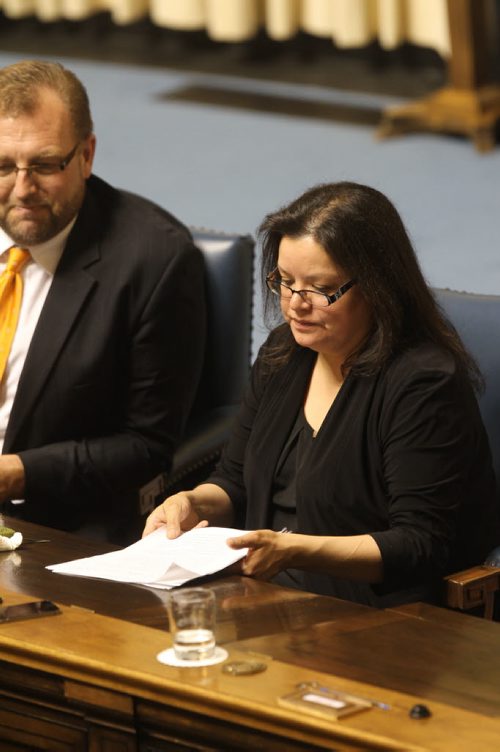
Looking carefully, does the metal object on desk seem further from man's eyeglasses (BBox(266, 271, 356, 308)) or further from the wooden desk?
man's eyeglasses (BBox(266, 271, 356, 308))

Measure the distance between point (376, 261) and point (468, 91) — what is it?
4615 millimetres

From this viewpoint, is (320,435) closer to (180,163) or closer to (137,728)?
(137,728)

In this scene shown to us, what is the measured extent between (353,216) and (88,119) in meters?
0.85

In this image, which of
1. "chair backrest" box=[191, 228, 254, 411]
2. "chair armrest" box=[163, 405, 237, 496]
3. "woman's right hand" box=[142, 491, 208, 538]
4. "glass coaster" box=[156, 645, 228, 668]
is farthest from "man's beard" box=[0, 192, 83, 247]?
"glass coaster" box=[156, 645, 228, 668]

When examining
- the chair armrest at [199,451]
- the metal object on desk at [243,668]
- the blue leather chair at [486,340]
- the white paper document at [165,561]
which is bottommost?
the chair armrest at [199,451]

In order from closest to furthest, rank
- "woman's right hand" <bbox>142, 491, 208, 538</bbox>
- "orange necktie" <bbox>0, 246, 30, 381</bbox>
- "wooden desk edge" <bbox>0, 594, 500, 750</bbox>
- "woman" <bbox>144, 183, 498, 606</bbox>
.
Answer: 1. "wooden desk edge" <bbox>0, 594, 500, 750</bbox>
2. "woman" <bbox>144, 183, 498, 606</bbox>
3. "woman's right hand" <bbox>142, 491, 208, 538</bbox>
4. "orange necktie" <bbox>0, 246, 30, 381</bbox>

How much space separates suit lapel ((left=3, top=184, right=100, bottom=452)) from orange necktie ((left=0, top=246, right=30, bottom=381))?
0.22 feet

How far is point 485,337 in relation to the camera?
3002mm

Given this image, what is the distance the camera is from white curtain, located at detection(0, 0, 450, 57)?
7.64 m

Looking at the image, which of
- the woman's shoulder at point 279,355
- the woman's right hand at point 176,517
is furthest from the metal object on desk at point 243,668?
the woman's shoulder at point 279,355

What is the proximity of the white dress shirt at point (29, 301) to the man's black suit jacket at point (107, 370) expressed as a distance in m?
0.03

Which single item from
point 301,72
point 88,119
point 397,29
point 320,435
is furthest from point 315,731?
point 301,72

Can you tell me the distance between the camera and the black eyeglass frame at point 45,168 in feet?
10.3

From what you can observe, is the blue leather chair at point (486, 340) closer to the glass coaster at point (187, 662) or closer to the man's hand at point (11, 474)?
the glass coaster at point (187, 662)
